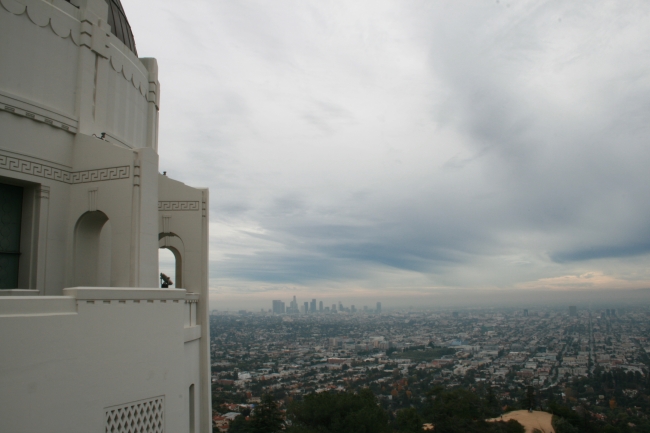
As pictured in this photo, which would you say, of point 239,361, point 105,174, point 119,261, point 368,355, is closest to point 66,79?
point 105,174

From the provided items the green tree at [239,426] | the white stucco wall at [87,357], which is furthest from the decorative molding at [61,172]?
the green tree at [239,426]

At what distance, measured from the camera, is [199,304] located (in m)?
9.65

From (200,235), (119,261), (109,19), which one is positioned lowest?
(119,261)

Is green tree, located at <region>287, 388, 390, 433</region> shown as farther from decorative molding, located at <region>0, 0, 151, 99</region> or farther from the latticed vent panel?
decorative molding, located at <region>0, 0, 151, 99</region>

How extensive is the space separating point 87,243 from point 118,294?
2722mm

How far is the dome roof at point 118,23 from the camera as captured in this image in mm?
9402

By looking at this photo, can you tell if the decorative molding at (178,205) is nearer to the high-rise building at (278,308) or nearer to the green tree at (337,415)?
the green tree at (337,415)

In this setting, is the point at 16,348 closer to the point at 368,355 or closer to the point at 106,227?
the point at 106,227

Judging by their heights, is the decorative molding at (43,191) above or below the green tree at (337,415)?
above

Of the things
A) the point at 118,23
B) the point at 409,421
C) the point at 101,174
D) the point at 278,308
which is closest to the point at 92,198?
the point at 101,174

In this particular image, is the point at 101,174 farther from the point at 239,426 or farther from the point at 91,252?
the point at 239,426

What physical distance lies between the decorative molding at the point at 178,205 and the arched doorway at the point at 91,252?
1.88 m

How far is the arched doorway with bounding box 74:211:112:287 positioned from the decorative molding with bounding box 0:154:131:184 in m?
0.61

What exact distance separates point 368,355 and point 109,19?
5104cm
